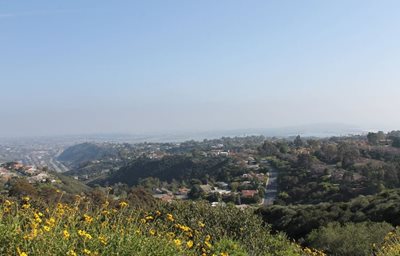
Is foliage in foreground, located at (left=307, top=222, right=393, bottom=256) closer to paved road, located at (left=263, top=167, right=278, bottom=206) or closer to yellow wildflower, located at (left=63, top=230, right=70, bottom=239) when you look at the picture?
yellow wildflower, located at (left=63, top=230, right=70, bottom=239)

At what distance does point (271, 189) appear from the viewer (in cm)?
4903

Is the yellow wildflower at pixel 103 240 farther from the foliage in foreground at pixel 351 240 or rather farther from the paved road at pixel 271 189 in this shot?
the paved road at pixel 271 189

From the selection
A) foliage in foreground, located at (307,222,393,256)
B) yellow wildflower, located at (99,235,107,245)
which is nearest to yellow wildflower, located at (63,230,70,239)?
yellow wildflower, located at (99,235,107,245)

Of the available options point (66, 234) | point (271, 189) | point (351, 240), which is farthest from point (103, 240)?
point (271, 189)

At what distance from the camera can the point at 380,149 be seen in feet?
190

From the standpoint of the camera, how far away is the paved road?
42.7 metres

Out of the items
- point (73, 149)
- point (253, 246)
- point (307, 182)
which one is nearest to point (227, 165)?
point (307, 182)

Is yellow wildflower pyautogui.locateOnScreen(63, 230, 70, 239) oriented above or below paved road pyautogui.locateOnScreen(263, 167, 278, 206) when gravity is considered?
above

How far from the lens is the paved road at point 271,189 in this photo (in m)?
42.7

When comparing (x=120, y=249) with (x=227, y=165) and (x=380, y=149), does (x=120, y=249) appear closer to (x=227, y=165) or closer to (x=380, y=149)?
(x=380, y=149)

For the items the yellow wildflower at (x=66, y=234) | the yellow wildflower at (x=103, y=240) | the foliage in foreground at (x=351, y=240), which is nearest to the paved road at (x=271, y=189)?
the foliage in foreground at (x=351, y=240)

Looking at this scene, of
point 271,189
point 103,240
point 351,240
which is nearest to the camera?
Answer: point 103,240

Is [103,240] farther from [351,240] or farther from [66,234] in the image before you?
[351,240]

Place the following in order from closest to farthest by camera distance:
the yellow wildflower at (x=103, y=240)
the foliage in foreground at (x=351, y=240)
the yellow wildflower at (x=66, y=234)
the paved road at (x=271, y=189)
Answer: the yellow wildflower at (x=66, y=234) → the yellow wildflower at (x=103, y=240) → the foliage in foreground at (x=351, y=240) → the paved road at (x=271, y=189)
